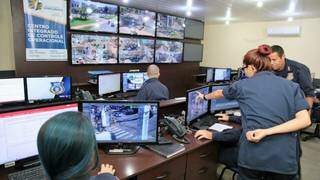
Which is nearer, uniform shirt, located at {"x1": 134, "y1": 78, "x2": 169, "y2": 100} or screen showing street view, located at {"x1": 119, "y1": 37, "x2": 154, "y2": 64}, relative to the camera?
uniform shirt, located at {"x1": 134, "y1": 78, "x2": 169, "y2": 100}

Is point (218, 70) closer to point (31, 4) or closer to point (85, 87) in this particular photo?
point (85, 87)

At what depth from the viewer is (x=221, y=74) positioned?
648 centimetres

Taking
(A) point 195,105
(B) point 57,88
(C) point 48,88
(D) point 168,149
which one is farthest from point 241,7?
(D) point 168,149

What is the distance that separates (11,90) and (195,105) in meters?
2.21

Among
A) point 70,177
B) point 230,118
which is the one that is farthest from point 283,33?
point 70,177

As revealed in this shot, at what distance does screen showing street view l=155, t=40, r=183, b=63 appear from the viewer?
20.7 ft

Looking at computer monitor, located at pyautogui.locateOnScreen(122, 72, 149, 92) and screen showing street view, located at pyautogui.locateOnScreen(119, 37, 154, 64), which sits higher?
screen showing street view, located at pyautogui.locateOnScreen(119, 37, 154, 64)

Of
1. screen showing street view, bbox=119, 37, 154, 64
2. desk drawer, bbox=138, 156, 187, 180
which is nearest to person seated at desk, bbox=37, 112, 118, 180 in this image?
desk drawer, bbox=138, 156, 187, 180

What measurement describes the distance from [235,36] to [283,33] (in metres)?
1.50

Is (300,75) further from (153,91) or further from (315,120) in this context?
(315,120)

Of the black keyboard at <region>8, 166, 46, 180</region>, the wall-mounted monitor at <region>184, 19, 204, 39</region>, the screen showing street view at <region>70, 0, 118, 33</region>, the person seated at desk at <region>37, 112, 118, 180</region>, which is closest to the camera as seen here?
the person seated at desk at <region>37, 112, 118, 180</region>

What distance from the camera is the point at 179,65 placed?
7035mm

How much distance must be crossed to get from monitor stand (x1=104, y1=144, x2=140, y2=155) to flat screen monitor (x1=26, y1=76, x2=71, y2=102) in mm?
1902

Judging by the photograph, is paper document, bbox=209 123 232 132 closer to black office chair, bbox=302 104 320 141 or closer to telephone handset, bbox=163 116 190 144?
telephone handset, bbox=163 116 190 144
